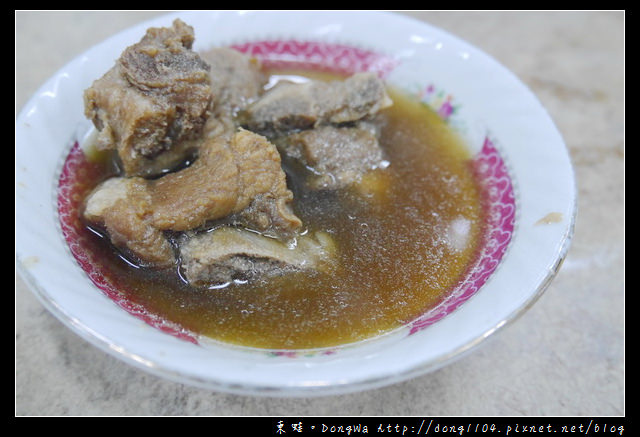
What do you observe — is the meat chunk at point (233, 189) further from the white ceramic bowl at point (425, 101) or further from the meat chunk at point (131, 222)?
the white ceramic bowl at point (425, 101)

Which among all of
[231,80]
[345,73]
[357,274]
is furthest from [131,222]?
[345,73]

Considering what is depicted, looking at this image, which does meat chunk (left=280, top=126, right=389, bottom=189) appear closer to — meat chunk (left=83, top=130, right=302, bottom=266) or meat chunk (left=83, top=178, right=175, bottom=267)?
meat chunk (left=83, top=130, right=302, bottom=266)

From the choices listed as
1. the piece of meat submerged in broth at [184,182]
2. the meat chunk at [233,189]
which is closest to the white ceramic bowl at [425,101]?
the piece of meat submerged in broth at [184,182]

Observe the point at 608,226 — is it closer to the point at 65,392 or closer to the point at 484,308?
the point at 484,308

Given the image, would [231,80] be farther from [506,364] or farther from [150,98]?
[506,364]

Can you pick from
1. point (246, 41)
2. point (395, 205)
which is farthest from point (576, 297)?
point (246, 41)

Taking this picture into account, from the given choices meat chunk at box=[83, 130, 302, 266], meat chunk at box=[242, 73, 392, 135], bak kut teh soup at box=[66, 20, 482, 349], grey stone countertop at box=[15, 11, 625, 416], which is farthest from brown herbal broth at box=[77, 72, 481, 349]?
grey stone countertop at box=[15, 11, 625, 416]

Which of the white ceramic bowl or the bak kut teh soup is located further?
the bak kut teh soup
